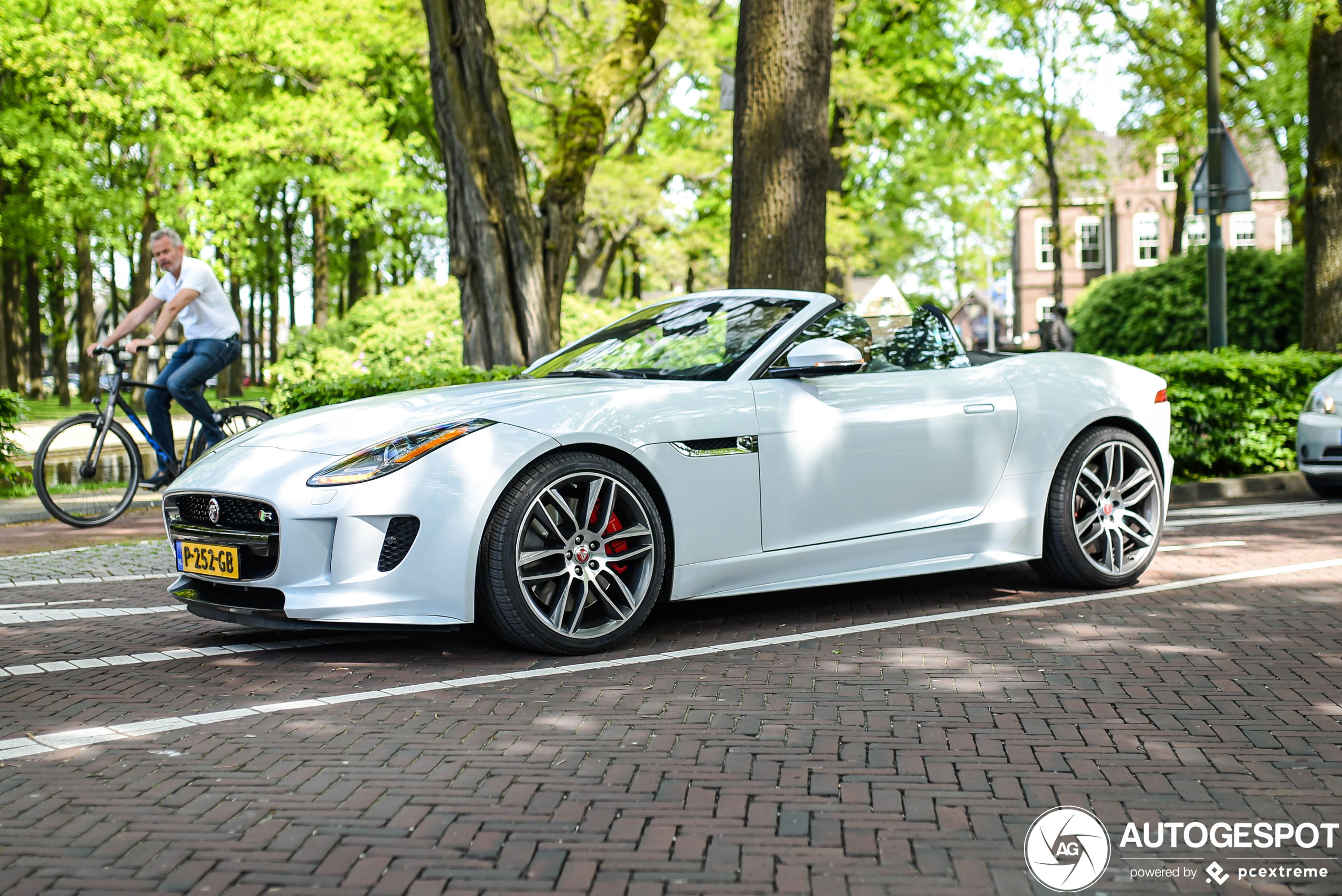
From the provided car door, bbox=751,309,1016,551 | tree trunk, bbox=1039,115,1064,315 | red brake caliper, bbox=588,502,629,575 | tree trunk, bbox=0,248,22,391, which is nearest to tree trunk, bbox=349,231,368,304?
tree trunk, bbox=0,248,22,391

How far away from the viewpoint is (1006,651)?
484 cm

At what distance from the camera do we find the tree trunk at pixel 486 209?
1275 cm

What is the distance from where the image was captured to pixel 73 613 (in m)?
5.80

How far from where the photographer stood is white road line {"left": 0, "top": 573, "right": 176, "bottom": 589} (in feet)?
21.8

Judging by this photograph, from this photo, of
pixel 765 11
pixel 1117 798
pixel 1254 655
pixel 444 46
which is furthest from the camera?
pixel 444 46

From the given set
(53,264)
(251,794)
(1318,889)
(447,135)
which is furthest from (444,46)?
(53,264)

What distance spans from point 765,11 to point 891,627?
19.8 feet

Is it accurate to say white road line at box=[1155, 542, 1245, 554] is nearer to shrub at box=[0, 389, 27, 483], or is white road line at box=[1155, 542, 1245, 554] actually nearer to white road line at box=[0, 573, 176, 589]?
white road line at box=[0, 573, 176, 589]

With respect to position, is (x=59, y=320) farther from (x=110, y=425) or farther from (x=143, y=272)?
(x=110, y=425)

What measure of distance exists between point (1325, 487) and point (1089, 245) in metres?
51.1

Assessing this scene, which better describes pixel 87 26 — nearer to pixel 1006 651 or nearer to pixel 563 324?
pixel 563 324

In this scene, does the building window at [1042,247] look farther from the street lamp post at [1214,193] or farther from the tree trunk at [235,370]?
the street lamp post at [1214,193]

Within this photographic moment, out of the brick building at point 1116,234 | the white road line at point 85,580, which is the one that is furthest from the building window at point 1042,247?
the white road line at point 85,580

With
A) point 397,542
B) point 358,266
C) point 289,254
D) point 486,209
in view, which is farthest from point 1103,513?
point 289,254
